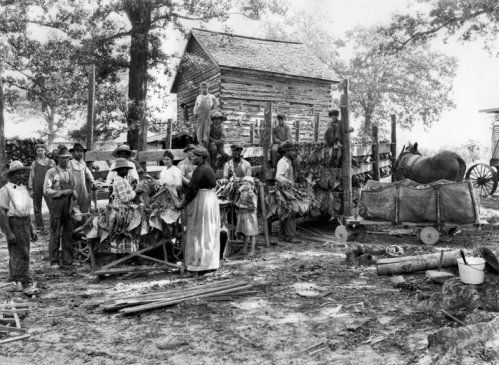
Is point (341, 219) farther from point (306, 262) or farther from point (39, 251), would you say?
point (39, 251)

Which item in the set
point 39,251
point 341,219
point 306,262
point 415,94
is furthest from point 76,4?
point 415,94

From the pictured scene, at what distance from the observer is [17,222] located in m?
6.34

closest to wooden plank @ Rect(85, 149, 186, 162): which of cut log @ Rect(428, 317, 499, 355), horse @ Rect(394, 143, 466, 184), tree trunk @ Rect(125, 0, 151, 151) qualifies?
tree trunk @ Rect(125, 0, 151, 151)

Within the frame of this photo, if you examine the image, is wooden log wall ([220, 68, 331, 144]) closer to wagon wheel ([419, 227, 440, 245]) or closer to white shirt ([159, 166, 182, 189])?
wagon wheel ([419, 227, 440, 245])

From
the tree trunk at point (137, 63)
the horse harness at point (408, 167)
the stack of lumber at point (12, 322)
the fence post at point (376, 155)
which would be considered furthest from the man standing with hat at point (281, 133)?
the stack of lumber at point (12, 322)

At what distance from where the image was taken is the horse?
1168 centimetres

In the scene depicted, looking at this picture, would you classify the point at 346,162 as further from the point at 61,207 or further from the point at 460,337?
the point at 460,337

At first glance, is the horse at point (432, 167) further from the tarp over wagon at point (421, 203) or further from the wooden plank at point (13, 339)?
the wooden plank at point (13, 339)

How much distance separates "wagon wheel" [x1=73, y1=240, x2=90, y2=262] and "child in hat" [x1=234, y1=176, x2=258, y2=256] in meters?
2.83

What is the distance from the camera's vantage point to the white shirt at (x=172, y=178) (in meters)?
8.22

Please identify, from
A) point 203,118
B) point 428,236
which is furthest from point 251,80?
point 428,236

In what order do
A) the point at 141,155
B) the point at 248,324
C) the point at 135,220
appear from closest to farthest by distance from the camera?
the point at 248,324 < the point at 135,220 < the point at 141,155

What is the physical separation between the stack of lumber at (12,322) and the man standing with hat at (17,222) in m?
0.82

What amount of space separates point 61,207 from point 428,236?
6886 mm
